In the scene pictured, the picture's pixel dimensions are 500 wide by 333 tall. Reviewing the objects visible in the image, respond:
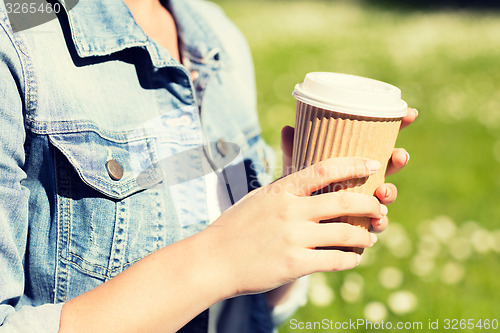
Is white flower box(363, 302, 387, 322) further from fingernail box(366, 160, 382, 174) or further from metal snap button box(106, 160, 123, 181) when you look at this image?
metal snap button box(106, 160, 123, 181)

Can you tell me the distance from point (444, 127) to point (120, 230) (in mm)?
5276

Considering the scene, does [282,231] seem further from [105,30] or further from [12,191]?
[105,30]

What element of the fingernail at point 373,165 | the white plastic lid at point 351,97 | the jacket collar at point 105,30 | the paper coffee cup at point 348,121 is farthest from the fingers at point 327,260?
the jacket collar at point 105,30

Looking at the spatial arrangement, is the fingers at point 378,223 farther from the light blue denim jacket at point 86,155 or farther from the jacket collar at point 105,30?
the jacket collar at point 105,30

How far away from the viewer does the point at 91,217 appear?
1294mm

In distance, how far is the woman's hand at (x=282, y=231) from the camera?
115 centimetres

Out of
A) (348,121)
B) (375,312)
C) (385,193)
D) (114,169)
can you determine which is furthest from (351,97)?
(375,312)

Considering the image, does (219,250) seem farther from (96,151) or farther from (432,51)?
(432,51)

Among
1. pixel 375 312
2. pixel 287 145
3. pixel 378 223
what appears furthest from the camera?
pixel 375 312

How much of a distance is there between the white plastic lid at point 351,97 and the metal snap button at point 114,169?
51cm

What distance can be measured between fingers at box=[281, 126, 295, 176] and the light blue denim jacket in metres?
0.22

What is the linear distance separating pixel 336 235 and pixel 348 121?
0.93 feet

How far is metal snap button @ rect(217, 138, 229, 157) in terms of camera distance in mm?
1634

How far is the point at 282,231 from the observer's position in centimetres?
114
